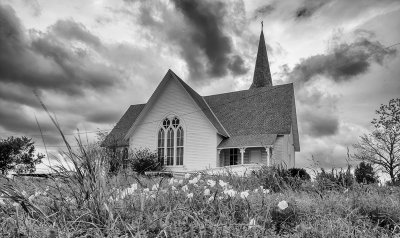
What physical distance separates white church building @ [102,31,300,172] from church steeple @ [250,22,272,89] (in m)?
7.87

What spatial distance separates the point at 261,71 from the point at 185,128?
14532mm

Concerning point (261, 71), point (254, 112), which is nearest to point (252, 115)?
point (254, 112)

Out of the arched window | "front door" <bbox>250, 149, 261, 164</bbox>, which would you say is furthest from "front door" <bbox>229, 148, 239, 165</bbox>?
the arched window

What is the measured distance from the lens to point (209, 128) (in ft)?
74.2

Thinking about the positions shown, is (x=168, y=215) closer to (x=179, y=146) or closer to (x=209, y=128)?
(x=209, y=128)

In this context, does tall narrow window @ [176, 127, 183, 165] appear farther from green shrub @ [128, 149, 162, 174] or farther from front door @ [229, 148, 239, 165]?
front door @ [229, 148, 239, 165]

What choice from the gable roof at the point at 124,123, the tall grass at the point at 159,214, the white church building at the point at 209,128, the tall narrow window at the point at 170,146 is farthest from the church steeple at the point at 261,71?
the tall grass at the point at 159,214

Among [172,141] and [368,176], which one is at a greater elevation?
[172,141]

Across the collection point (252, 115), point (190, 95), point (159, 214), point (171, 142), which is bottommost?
point (159, 214)

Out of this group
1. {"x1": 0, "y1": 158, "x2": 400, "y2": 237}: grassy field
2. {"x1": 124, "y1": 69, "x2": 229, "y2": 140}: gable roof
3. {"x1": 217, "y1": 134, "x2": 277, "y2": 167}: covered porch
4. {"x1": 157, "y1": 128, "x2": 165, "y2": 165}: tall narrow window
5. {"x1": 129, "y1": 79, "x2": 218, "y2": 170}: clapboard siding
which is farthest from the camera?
{"x1": 157, "y1": 128, "x2": 165, "y2": 165}: tall narrow window

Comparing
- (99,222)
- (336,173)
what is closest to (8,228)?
(99,222)

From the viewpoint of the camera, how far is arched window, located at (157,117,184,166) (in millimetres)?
23500

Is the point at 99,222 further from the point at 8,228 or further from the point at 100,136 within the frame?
the point at 100,136

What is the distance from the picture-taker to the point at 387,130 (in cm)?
2205
